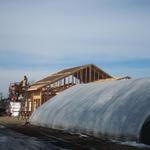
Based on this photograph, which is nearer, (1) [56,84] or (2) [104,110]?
(2) [104,110]

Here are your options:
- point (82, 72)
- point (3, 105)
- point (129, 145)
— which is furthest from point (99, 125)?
point (3, 105)

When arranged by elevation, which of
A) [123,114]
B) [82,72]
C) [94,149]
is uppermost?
[82,72]

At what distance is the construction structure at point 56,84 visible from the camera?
4806cm

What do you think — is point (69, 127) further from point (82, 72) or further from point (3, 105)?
point (3, 105)

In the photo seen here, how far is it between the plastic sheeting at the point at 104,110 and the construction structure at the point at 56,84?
47.3 feet

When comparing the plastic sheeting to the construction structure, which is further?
the construction structure

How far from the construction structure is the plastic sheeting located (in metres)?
14.4

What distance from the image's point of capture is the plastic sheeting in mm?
20453

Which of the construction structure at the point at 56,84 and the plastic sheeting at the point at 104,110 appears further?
the construction structure at the point at 56,84

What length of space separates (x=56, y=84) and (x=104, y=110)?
84.1 ft

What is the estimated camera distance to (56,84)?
1932 inches

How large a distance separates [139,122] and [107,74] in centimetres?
3366

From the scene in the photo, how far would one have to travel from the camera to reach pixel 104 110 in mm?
23703

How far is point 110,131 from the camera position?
21469 mm
